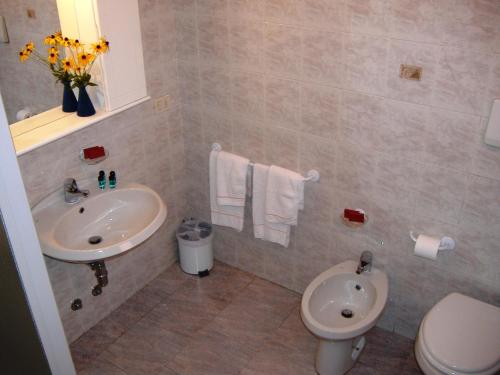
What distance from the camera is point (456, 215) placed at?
2705 mm

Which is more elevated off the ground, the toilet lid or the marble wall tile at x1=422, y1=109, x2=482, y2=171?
the marble wall tile at x1=422, y1=109, x2=482, y2=171

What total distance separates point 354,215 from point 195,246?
42.3 inches

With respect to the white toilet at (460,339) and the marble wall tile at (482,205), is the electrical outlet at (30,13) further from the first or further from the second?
the white toilet at (460,339)

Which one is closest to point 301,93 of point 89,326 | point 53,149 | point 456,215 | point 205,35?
point 205,35

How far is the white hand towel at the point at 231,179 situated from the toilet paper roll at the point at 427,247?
3.42 feet

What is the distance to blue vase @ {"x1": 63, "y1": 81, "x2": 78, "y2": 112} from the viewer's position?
278 cm

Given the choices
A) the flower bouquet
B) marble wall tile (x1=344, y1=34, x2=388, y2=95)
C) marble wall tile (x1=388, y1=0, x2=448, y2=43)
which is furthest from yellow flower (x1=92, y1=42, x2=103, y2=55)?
marble wall tile (x1=388, y1=0, x2=448, y2=43)

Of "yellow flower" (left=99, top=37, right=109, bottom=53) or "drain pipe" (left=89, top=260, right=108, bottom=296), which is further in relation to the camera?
"drain pipe" (left=89, top=260, right=108, bottom=296)

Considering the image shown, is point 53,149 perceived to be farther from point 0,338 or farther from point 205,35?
point 0,338

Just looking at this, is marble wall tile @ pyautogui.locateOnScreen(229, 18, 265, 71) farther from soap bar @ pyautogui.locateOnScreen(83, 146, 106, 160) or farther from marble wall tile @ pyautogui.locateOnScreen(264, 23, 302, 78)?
soap bar @ pyautogui.locateOnScreen(83, 146, 106, 160)

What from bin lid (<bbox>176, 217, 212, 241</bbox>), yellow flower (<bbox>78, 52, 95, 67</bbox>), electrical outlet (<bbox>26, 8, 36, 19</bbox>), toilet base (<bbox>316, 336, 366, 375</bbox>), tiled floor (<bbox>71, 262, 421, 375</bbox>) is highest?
electrical outlet (<bbox>26, 8, 36, 19</bbox>)

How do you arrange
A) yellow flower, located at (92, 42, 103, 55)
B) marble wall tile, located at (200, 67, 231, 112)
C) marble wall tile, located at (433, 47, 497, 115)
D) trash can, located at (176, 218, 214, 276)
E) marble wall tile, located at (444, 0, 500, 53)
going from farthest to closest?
trash can, located at (176, 218, 214, 276)
marble wall tile, located at (200, 67, 231, 112)
yellow flower, located at (92, 42, 103, 55)
marble wall tile, located at (433, 47, 497, 115)
marble wall tile, located at (444, 0, 500, 53)

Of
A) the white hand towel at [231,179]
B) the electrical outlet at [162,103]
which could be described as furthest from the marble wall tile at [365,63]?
the electrical outlet at [162,103]

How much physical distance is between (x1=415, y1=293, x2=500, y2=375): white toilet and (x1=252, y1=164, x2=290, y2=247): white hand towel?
3.23 feet
